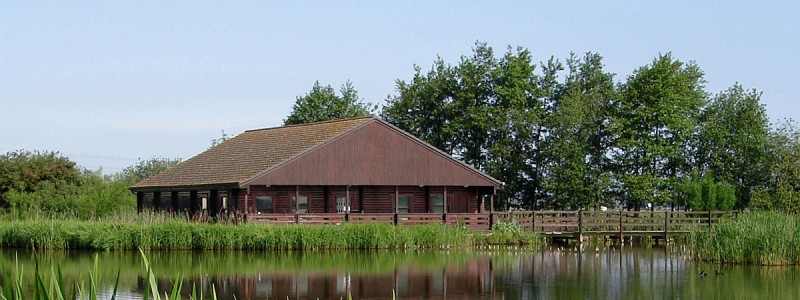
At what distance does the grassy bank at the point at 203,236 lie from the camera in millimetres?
35500

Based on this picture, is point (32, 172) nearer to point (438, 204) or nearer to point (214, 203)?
point (214, 203)

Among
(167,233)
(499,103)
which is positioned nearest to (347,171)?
(167,233)

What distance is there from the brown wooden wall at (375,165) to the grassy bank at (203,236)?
6327 millimetres

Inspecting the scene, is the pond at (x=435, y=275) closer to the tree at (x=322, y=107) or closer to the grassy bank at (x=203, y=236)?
the grassy bank at (x=203, y=236)

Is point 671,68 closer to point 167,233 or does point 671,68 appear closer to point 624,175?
point 624,175

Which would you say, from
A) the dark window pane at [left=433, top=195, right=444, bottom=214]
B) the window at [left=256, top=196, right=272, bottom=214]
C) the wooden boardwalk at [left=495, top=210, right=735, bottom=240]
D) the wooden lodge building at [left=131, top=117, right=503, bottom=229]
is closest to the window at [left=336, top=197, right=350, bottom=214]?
the wooden lodge building at [left=131, top=117, right=503, bottom=229]

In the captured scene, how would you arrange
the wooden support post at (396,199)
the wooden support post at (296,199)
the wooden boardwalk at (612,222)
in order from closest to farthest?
the wooden support post at (296,199) < the wooden support post at (396,199) < the wooden boardwalk at (612,222)

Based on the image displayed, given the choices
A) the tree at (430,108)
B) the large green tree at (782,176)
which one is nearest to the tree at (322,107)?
the tree at (430,108)

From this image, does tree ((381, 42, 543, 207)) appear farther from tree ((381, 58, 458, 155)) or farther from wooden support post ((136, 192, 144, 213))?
wooden support post ((136, 192, 144, 213))

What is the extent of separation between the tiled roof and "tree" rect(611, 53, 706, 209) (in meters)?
15.2

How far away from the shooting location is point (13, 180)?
163ft

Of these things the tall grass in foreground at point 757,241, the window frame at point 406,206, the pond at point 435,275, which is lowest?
the pond at point 435,275

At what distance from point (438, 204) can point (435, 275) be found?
19.8m

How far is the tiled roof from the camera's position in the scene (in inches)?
1757
